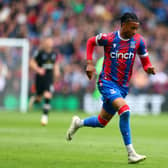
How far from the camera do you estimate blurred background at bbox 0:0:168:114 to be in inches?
1014

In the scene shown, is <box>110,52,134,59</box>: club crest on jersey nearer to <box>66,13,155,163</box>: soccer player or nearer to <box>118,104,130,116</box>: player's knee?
<box>66,13,155,163</box>: soccer player

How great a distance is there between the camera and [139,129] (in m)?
16.9

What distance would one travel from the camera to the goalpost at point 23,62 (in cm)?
2559

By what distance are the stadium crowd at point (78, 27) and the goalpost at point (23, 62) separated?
0.33m

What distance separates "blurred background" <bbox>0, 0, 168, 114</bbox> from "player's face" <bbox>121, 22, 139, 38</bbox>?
14682 mm

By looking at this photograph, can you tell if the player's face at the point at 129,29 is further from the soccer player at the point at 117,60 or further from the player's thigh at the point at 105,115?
the player's thigh at the point at 105,115

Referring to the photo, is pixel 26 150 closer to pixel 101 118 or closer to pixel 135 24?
pixel 101 118

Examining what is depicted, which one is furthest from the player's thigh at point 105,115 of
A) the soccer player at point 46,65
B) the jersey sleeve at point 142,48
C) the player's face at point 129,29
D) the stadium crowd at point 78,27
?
the stadium crowd at point 78,27

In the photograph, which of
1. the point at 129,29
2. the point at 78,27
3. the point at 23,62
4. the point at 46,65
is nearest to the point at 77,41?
the point at 78,27

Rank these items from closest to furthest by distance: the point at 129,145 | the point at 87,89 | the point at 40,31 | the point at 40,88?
1. the point at 129,145
2. the point at 40,88
3. the point at 87,89
4. the point at 40,31

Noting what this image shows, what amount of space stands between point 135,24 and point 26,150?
2823 mm

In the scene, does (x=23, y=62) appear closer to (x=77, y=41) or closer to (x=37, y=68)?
(x=77, y=41)

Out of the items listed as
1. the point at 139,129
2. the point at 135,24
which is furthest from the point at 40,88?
the point at 135,24

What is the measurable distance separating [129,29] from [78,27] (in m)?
18.6
